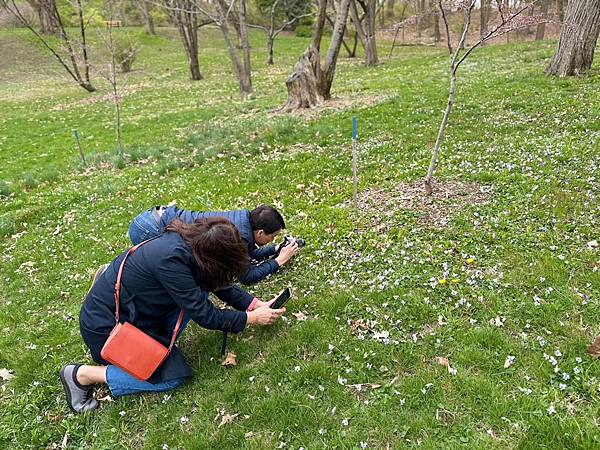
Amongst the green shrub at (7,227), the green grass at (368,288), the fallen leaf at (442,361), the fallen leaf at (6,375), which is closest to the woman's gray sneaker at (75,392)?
the green grass at (368,288)

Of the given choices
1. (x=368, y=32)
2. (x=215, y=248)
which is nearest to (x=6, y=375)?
(x=215, y=248)

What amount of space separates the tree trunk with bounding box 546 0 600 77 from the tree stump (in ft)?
20.2

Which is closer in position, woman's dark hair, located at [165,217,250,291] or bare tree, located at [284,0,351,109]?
woman's dark hair, located at [165,217,250,291]

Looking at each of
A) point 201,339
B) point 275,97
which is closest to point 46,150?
point 275,97

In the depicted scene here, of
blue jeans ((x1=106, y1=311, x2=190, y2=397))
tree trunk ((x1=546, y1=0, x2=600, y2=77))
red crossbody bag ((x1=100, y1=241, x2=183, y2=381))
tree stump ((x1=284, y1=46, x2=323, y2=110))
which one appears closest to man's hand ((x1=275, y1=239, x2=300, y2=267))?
blue jeans ((x1=106, y1=311, x2=190, y2=397))

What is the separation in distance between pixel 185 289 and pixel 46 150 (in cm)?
1332

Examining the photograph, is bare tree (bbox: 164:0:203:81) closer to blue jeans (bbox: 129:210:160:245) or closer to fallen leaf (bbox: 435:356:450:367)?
blue jeans (bbox: 129:210:160:245)

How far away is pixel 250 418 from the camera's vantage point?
3.55 metres

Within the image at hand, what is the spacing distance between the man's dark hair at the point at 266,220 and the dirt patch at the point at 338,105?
7.78 metres

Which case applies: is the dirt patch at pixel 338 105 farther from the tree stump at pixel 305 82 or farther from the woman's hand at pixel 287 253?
the woman's hand at pixel 287 253

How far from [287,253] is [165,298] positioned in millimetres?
1923

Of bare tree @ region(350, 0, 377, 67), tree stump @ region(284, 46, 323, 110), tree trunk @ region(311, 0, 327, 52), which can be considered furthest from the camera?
bare tree @ region(350, 0, 377, 67)

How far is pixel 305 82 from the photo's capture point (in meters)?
12.5

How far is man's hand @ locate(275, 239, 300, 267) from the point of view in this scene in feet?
17.4
